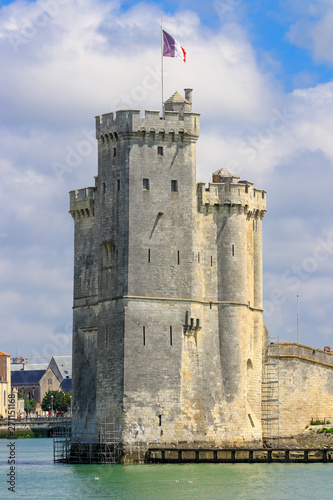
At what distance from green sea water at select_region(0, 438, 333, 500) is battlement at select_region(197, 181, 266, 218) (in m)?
13.6

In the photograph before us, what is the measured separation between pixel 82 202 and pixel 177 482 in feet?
63.0

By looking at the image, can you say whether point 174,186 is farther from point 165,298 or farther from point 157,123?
point 165,298

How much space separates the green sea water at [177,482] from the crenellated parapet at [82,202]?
13809 mm

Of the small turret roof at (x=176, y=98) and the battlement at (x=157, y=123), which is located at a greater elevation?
the small turret roof at (x=176, y=98)

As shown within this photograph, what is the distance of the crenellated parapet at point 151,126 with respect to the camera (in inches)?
2530

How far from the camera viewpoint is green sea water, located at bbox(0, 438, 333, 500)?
2085 inches

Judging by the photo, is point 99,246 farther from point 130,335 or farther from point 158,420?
point 158,420

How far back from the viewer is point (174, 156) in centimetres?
6475

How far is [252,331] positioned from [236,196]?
7.44 metres

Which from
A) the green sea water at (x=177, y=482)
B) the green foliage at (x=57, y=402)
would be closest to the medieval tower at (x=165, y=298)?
the green sea water at (x=177, y=482)

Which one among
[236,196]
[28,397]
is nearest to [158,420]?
[236,196]

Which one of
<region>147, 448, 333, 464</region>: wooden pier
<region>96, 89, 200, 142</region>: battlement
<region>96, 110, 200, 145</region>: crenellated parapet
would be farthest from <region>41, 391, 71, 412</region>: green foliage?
<region>96, 110, 200, 145</region>: crenellated parapet

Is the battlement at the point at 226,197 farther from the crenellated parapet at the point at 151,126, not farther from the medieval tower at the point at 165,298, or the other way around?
the crenellated parapet at the point at 151,126

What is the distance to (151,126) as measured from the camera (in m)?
64.2
